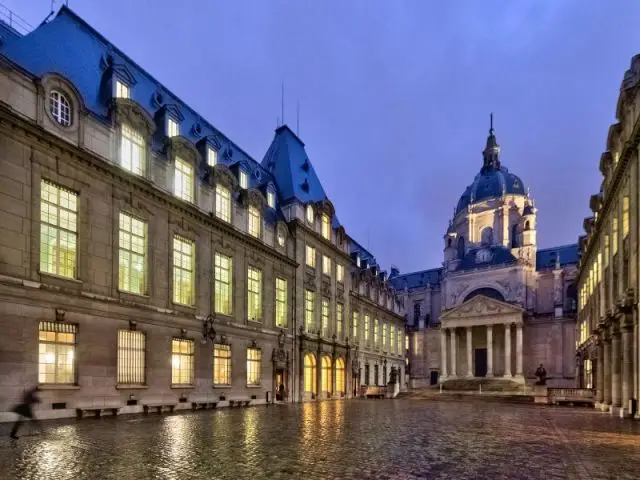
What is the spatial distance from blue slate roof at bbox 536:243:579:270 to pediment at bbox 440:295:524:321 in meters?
12.1

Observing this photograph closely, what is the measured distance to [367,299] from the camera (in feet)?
194

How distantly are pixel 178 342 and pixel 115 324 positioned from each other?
5.06m

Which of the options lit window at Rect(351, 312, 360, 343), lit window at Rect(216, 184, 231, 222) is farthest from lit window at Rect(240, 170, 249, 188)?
lit window at Rect(351, 312, 360, 343)

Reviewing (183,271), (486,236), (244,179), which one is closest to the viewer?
(183,271)

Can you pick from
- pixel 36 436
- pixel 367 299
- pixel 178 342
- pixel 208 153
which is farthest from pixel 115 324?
pixel 367 299

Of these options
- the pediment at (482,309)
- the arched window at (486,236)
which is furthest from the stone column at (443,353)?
the arched window at (486,236)

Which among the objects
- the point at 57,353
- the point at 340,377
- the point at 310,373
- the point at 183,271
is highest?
the point at 183,271

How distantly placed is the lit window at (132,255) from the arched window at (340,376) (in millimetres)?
26555

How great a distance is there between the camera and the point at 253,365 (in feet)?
116

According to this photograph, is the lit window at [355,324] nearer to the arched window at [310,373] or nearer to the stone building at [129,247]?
the arched window at [310,373]

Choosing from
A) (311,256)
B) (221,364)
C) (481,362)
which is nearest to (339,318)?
(311,256)

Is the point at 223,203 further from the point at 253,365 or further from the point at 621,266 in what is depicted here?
the point at 621,266

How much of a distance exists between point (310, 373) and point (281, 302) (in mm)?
7658

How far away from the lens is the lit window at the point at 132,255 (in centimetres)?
2497
